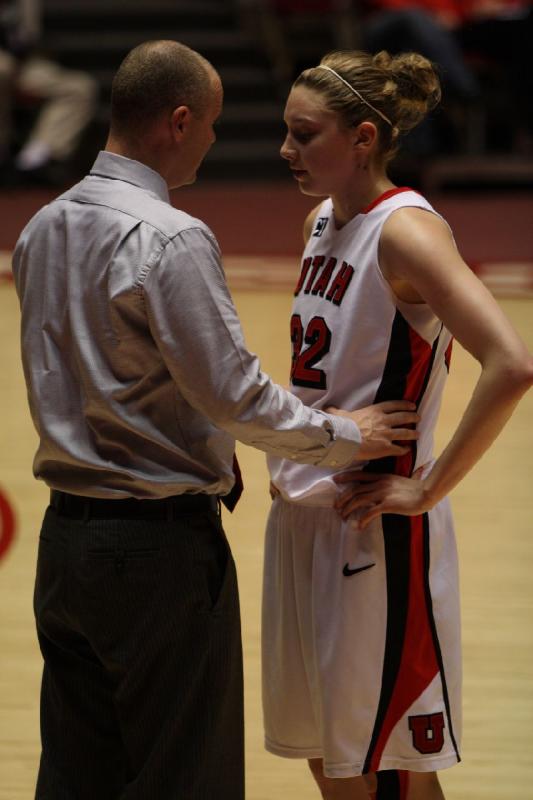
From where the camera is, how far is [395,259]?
6.55 ft

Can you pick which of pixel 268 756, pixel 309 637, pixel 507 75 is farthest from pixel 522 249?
pixel 309 637

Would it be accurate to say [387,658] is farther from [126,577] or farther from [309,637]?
[126,577]

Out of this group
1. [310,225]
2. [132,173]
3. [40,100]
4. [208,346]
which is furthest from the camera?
[40,100]

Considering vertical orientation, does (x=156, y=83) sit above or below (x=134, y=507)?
above

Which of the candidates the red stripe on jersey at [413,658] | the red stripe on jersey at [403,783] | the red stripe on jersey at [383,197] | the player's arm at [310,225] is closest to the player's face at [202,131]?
the red stripe on jersey at [383,197]

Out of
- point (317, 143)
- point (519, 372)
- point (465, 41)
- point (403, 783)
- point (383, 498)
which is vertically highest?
point (465, 41)

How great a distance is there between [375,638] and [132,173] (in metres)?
0.90

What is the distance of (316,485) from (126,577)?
40 centimetres

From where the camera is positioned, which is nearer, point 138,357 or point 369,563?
point 138,357

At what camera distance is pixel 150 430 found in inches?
74.1

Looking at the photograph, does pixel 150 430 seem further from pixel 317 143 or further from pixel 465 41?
pixel 465 41

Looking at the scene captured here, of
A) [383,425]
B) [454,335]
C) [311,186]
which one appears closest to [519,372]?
[454,335]

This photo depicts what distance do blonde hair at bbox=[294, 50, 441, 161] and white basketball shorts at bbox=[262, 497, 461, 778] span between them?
2.26 ft

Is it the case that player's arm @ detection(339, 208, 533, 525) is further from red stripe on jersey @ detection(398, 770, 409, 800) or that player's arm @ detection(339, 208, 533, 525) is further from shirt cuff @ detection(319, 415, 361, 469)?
red stripe on jersey @ detection(398, 770, 409, 800)
